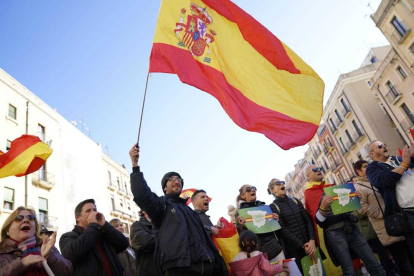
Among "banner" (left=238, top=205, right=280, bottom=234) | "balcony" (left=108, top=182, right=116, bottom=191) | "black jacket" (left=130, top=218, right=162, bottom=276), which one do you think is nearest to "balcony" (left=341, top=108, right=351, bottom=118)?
"balcony" (left=108, top=182, right=116, bottom=191)

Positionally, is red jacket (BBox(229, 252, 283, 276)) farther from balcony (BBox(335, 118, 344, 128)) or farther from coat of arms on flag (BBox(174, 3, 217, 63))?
balcony (BBox(335, 118, 344, 128))

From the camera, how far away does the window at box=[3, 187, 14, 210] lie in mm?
18031

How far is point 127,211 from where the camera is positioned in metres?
36.5

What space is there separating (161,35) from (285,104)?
1911 millimetres

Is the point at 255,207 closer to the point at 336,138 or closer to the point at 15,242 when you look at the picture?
the point at 15,242

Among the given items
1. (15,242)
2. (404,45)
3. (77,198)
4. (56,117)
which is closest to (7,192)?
(77,198)

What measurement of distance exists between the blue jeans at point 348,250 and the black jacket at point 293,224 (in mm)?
323

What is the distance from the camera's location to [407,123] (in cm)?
2675

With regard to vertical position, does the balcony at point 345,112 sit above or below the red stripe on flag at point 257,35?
above

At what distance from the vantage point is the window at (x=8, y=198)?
59.2ft

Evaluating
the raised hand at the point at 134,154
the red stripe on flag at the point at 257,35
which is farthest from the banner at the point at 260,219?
the raised hand at the point at 134,154

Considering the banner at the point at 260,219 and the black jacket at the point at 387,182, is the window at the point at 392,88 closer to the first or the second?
the black jacket at the point at 387,182

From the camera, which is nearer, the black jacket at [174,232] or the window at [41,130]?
the black jacket at [174,232]

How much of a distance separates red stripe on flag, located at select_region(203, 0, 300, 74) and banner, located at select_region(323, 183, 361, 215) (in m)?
1.77
